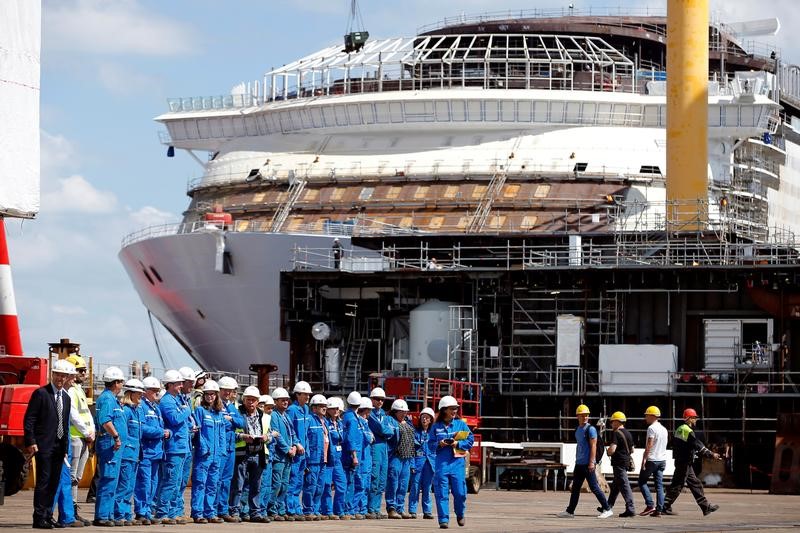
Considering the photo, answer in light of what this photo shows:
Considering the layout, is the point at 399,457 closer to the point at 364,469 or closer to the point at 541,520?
the point at 364,469

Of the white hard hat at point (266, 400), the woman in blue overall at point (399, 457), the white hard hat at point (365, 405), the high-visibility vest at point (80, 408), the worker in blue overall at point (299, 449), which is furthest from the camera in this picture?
the woman in blue overall at point (399, 457)

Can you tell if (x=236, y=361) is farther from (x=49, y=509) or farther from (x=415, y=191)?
(x=49, y=509)

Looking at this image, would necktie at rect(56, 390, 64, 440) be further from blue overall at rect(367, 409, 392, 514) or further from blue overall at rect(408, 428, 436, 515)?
blue overall at rect(367, 409, 392, 514)

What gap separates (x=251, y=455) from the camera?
24375 millimetres

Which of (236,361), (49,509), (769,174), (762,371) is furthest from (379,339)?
(49,509)

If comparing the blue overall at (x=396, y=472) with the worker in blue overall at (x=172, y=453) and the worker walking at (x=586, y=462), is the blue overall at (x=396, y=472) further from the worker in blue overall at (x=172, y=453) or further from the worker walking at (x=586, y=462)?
the worker in blue overall at (x=172, y=453)

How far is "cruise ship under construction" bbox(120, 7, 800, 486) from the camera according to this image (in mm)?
48969

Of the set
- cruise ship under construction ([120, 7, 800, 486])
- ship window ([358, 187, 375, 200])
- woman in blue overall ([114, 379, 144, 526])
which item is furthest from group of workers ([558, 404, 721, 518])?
ship window ([358, 187, 375, 200])

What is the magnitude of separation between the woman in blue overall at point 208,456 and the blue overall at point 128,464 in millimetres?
1201

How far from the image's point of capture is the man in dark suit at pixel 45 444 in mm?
20938

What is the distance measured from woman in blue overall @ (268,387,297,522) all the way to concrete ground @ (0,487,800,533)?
2.33 feet

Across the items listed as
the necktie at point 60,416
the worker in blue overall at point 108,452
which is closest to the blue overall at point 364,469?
the worker in blue overall at point 108,452

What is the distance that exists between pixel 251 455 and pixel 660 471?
808cm

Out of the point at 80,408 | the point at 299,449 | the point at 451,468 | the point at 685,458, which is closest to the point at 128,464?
the point at 80,408
